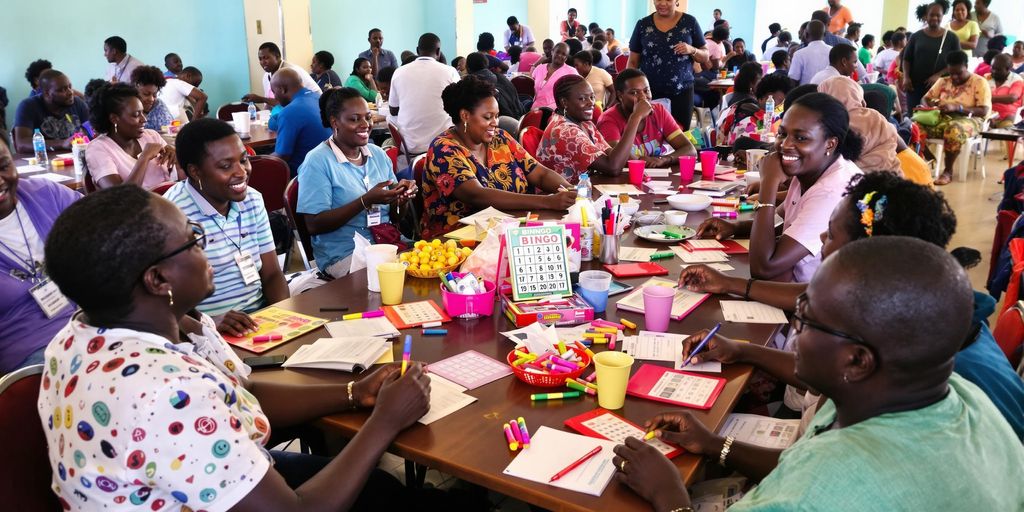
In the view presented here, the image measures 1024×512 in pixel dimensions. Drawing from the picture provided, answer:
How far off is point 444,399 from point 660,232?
158 cm

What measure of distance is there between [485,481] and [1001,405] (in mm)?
1018

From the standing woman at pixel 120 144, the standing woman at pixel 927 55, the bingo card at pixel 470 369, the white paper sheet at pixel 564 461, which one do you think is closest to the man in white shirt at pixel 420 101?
the standing woman at pixel 120 144

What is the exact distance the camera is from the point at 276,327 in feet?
7.00

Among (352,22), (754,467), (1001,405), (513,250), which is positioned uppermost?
(352,22)

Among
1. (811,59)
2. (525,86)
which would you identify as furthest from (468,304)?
(525,86)

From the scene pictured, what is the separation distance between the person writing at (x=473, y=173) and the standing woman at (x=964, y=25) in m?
8.41

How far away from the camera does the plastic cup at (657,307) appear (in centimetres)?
203

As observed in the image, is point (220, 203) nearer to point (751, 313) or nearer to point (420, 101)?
point (751, 313)

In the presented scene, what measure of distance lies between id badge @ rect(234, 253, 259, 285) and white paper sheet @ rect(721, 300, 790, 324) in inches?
61.3

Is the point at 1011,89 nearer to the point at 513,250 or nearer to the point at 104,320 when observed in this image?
the point at 513,250

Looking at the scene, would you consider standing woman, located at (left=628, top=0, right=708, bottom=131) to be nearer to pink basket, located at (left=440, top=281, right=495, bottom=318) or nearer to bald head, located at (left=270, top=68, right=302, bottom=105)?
bald head, located at (left=270, top=68, right=302, bottom=105)

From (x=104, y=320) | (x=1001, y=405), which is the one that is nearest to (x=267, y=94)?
(x=104, y=320)

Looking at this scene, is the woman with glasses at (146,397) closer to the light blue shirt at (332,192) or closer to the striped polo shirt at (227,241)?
the striped polo shirt at (227,241)

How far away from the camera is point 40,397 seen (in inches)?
54.0
